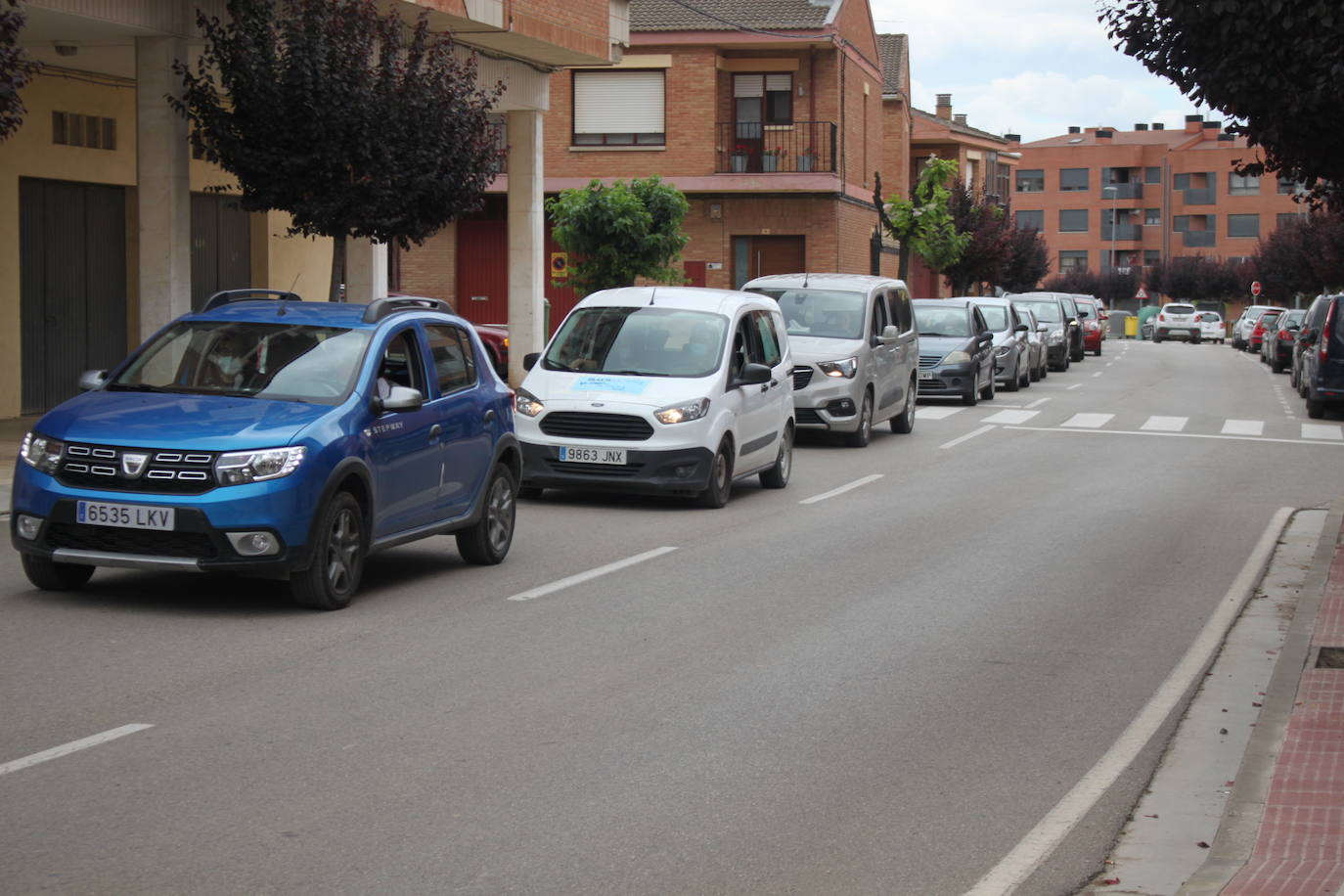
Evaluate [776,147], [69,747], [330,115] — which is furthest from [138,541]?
[776,147]

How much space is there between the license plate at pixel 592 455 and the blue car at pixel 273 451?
3.03 metres

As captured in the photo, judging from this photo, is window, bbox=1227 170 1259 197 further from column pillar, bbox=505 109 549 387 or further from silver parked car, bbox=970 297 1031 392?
column pillar, bbox=505 109 549 387

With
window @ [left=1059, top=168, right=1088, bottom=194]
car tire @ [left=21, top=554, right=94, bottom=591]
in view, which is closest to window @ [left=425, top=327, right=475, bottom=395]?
car tire @ [left=21, top=554, right=94, bottom=591]

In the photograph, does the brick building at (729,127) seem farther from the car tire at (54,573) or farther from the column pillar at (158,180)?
the car tire at (54,573)

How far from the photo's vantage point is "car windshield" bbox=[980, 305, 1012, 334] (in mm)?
34031

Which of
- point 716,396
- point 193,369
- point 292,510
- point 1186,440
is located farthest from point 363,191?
point 1186,440

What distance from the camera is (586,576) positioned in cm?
1112

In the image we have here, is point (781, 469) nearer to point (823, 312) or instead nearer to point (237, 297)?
point (823, 312)

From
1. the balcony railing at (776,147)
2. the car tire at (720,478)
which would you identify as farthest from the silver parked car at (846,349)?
the balcony railing at (776,147)

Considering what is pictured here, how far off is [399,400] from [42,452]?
1.96 meters

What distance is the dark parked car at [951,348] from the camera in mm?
29047

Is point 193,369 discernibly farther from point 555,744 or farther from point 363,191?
point 363,191

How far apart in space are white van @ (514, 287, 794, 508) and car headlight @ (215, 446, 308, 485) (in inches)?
219

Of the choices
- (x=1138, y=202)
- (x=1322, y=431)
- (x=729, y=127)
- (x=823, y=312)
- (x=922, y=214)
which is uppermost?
(x=1138, y=202)
